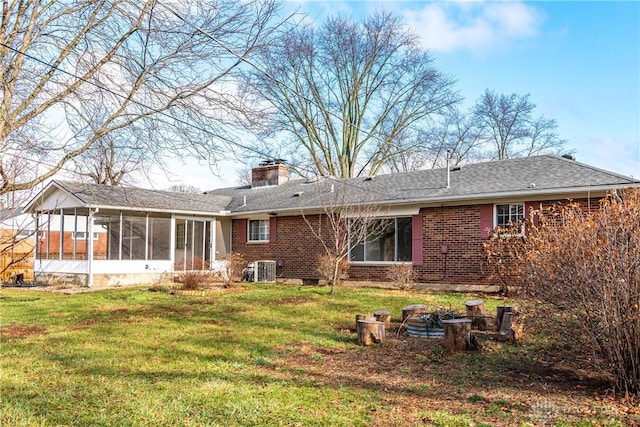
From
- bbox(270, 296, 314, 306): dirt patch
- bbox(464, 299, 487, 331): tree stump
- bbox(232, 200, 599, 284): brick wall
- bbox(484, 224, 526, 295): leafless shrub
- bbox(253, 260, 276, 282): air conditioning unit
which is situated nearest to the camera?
bbox(464, 299, 487, 331): tree stump

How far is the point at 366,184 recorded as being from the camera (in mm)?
20031

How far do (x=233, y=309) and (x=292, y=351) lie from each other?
161 inches

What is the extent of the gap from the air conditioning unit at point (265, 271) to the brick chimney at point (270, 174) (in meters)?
7.07

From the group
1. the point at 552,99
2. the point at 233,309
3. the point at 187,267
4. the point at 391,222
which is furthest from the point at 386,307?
the point at 552,99

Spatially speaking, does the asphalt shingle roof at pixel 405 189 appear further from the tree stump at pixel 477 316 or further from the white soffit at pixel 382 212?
the tree stump at pixel 477 316

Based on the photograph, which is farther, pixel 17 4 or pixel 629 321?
pixel 17 4

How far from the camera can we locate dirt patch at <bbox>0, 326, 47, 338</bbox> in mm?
8320

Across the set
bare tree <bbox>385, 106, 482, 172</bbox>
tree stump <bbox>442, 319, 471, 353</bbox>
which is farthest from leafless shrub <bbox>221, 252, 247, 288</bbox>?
bare tree <bbox>385, 106, 482, 172</bbox>

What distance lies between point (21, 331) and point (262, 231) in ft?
42.1

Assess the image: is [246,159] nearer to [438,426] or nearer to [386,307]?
[386,307]

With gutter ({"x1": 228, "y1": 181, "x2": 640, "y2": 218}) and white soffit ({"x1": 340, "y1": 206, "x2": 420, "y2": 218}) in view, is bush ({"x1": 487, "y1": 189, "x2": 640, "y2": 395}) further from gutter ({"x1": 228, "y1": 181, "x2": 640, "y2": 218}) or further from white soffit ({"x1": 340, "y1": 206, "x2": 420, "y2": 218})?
white soffit ({"x1": 340, "y1": 206, "x2": 420, "y2": 218})

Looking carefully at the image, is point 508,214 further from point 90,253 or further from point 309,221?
point 90,253

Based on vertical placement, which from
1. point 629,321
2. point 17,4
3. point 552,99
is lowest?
point 629,321

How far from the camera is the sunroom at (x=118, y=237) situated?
17.4 m
